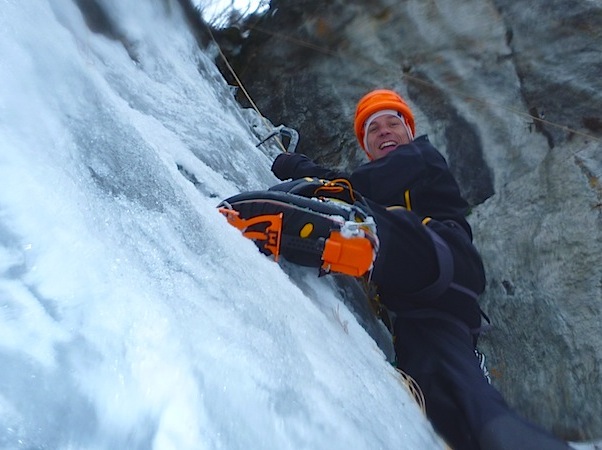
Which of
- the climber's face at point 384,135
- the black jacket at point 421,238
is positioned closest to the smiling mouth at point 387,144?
the climber's face at point 384,135

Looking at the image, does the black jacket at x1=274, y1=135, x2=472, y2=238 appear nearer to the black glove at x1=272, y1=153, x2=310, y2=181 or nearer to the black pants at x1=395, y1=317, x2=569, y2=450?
the black pants at x1=395, y1=317, x2=569, y2=450

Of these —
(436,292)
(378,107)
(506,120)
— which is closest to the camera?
(436,292)

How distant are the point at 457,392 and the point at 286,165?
4.53ft

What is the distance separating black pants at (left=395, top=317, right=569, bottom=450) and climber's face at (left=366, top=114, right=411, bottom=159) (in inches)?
34.5

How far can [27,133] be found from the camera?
956 mm

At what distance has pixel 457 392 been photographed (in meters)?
1.88

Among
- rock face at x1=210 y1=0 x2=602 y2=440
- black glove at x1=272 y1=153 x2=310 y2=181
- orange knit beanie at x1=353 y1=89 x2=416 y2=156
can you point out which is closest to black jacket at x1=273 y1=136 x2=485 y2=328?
black glove at x1=272 y1=153 x2=310 y2=181

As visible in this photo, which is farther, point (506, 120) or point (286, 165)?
point (506, 120)

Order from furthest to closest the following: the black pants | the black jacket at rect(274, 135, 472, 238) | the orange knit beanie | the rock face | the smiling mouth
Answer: the rock face < the orange knit beanie < the smiling mouth < the black jacket at rect(274, 135, 472, 238) < the black pants

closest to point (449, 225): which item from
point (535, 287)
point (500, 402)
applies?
point (500, 402)

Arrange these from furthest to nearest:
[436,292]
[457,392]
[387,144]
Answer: [387,144]
[436,292]
[457,392]

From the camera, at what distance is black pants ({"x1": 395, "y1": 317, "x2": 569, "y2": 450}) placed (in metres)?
1.65

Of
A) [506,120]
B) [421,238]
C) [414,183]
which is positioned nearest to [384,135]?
[414,183]

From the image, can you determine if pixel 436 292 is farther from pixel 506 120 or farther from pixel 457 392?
pixel 506 120
